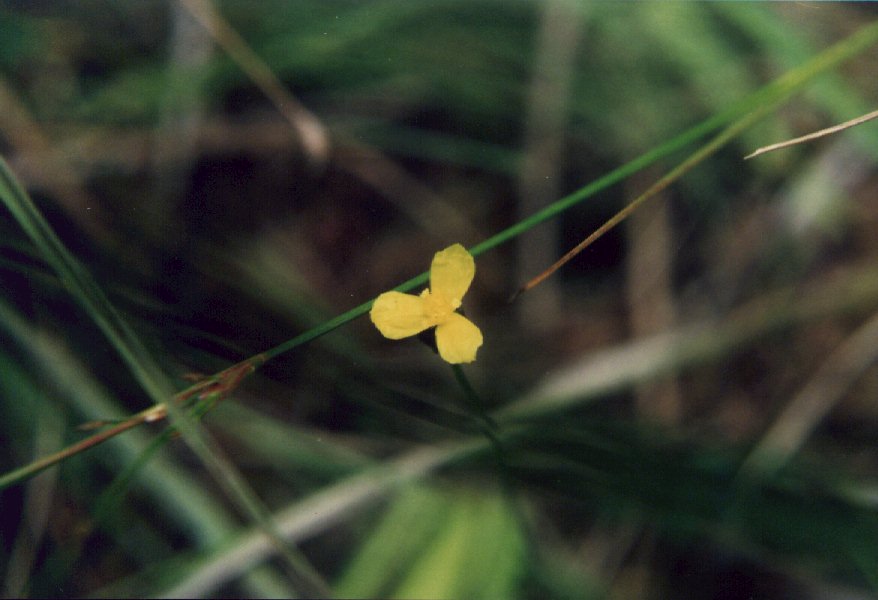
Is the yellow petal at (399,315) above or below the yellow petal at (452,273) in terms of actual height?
below

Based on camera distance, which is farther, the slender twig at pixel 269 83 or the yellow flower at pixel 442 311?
the slender twig at pixel 269 83

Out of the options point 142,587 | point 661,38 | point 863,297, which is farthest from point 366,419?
point 863,297

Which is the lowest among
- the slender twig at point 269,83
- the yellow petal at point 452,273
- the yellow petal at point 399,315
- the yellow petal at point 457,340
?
the yellow petal at point 457,340

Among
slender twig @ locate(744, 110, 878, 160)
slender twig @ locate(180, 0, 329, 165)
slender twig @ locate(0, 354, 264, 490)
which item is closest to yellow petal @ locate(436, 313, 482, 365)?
slender twig @ locate(0, 354, 264, 490)

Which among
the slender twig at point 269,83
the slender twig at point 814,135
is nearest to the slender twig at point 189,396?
the slender twig at point 814,135

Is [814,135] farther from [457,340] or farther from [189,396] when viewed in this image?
[189,396]

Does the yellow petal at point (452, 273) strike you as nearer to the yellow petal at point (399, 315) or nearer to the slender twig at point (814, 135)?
the yellow petal at point (399, 315)

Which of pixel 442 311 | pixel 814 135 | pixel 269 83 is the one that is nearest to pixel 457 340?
pixel 442 311
